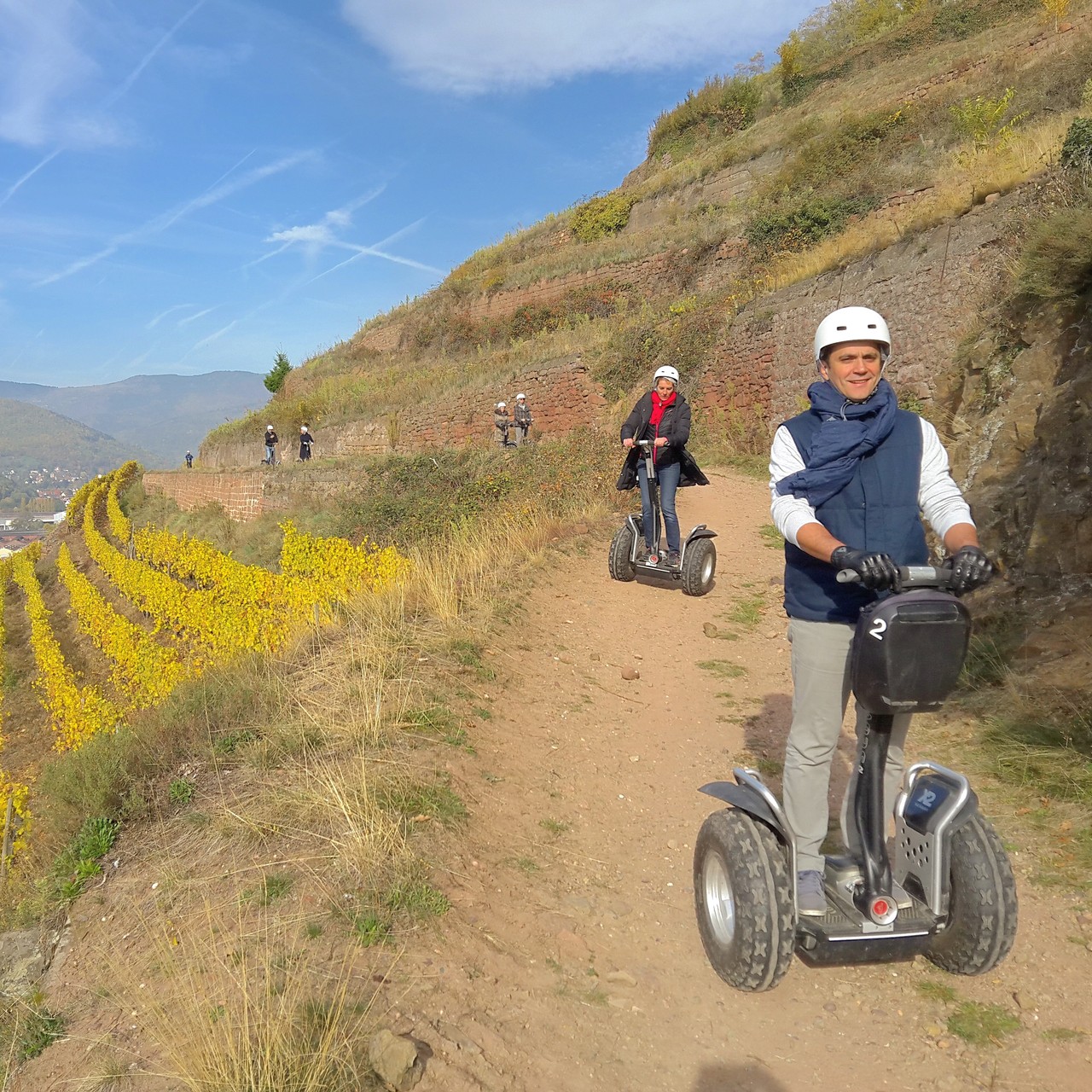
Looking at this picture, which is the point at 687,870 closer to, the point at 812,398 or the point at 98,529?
the point at 812,398

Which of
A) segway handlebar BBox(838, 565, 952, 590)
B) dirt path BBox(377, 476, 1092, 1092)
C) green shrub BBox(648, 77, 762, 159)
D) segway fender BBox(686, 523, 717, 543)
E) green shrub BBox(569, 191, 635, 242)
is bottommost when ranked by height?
dirt path BBox(377, 476, 1092, 1092)

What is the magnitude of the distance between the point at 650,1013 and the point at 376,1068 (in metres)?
0.94

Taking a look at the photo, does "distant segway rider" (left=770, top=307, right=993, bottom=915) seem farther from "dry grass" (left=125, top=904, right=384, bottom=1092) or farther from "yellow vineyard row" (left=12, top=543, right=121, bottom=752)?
"yellow vineyard row" (left=12, top=543, right=121, bottom=752)

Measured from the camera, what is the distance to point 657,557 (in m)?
7.64

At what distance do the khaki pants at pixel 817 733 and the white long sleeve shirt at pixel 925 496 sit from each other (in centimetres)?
35

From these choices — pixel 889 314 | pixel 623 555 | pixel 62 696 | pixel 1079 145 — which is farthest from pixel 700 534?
pixel 62 696

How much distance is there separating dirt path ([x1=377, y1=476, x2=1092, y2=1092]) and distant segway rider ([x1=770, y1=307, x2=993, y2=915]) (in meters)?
0.46

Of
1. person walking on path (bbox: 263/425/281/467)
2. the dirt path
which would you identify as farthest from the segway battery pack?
person walking on path (bbox: 263/425/281/467)

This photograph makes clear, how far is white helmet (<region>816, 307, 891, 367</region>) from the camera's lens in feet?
8.05

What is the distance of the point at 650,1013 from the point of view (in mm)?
2586

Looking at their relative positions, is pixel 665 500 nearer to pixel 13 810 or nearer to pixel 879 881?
pixel 879 881

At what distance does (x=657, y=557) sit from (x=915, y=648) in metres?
5.48

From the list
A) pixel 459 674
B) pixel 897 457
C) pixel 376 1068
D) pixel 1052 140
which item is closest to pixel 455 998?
pixel 376 1068

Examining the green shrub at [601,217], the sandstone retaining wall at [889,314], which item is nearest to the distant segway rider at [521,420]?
the sandstone retaining wall at [889,314]
